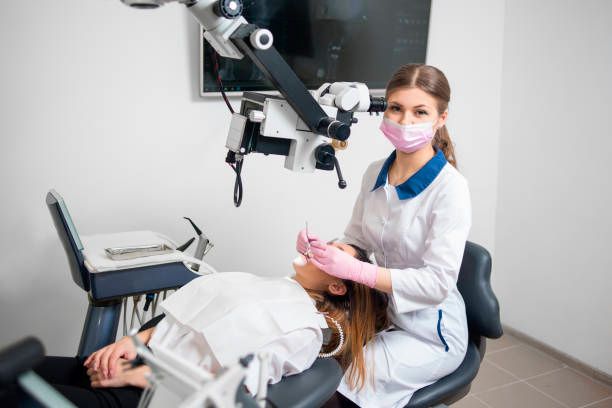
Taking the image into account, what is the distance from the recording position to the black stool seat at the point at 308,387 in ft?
3.41

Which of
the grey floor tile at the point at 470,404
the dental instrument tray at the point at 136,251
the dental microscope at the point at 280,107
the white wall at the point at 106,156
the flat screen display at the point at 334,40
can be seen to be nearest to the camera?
the dental microscope at the point at 280,107

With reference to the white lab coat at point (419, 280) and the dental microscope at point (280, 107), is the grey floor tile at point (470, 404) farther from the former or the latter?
the dental microscope at point (280, 107)

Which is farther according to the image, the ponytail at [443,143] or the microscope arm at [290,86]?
the ponytail at [443,143]

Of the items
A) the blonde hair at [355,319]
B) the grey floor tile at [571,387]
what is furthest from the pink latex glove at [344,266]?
the grey floor tile at [571,387]

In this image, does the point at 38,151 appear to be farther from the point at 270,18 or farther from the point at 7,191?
the point at 270,18

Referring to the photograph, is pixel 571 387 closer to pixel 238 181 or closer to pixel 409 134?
pixel 409 134

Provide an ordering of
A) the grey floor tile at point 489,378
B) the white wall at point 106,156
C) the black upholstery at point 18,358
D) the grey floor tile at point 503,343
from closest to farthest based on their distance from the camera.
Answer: the black upholstery at point 18,358, the white wall at point 106,156, the grey floor tile at point 489,378, the grey floor tile at point 503,343

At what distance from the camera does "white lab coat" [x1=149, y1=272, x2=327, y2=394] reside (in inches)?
43.7

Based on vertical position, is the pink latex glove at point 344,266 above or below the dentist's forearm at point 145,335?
above

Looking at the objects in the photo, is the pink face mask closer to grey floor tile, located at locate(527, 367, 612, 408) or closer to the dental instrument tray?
the dental instrument tray

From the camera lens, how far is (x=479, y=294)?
1467 mm

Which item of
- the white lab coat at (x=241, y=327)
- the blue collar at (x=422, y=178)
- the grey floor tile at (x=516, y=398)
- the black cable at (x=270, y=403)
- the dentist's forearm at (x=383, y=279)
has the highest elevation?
the blue collar at (x=422, y=178)

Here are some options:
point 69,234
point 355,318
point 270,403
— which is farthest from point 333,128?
point 69,234

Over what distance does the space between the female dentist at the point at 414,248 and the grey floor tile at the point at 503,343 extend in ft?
4.20
